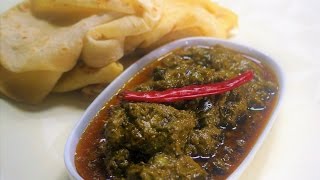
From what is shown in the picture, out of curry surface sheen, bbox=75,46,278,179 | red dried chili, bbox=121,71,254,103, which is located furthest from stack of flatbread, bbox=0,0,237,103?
red dried chili, bbox=121,71,254,103

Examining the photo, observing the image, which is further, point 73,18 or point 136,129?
point 73,18

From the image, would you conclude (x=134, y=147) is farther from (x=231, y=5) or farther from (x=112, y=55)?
(x=231, y=5)

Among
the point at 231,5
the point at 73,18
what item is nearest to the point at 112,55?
the point at 73,18

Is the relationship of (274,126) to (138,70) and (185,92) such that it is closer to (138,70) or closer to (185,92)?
(185,92)

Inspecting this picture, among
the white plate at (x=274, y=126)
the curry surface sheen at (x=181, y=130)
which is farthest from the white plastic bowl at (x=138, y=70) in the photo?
the white plate at (x=274, y=126)

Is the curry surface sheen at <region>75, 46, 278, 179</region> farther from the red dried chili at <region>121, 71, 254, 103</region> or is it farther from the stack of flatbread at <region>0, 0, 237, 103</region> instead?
the stack of flatbread at <region>0, 0, 237, 103</region>

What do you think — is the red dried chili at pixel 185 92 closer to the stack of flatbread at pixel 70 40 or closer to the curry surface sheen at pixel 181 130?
the curry surface sheen at pixel 181 130
